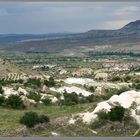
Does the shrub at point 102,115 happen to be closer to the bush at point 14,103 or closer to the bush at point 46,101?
the bush at point 14,103

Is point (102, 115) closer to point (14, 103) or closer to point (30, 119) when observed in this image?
point (30, 119)

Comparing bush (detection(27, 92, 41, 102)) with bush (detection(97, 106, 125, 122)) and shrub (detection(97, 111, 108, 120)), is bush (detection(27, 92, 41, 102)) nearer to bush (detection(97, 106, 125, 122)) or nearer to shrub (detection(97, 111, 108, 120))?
shrub (detection(97, 111, 108, 120))

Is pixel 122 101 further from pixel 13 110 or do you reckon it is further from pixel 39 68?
pixel 39 68

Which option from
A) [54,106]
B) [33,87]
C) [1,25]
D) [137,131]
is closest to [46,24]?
[1,25]

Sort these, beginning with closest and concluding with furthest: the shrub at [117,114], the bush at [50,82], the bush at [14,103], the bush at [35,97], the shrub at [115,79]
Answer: the shrub at [117,114] → the bush at [14,103] → the bush at [35,97] → the bush at [50,82] → the shrub at [115,79]

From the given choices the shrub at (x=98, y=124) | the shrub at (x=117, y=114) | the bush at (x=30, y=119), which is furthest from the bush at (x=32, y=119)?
the shrub at (x=117, y=114)

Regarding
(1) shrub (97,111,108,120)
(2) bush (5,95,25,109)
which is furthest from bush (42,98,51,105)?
(1) shrub (97,111,108,120)
